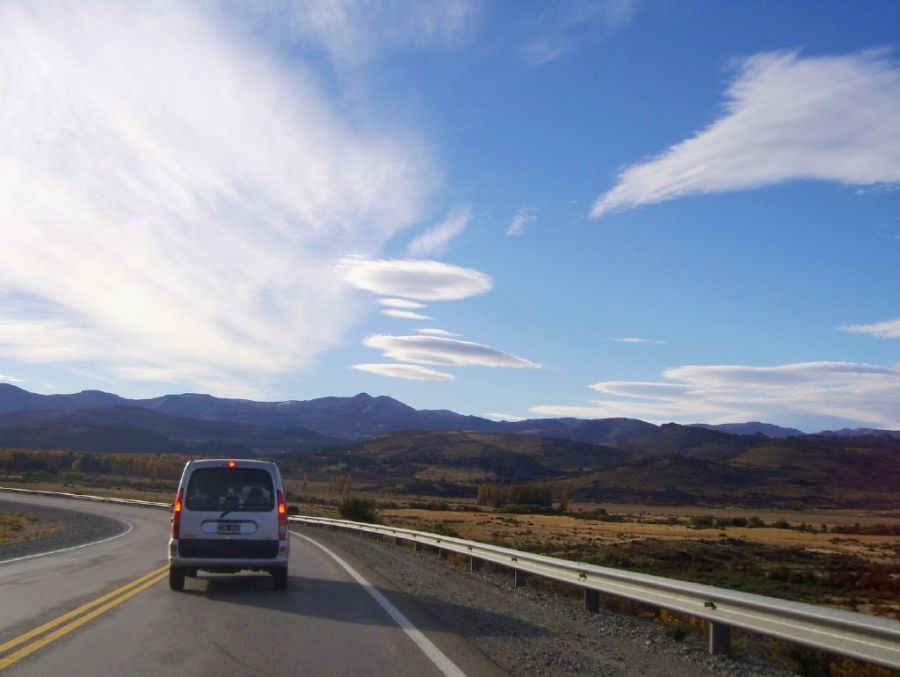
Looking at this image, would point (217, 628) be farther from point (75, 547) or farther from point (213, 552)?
point (75, 547)

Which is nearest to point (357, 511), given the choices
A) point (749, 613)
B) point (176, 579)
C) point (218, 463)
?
point (176, 579)

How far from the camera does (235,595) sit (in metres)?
13.6

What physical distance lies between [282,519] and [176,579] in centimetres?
190

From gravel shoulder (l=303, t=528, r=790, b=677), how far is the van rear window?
295 centimetres

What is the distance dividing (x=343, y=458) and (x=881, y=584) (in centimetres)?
17069

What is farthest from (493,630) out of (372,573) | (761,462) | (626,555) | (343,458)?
(343,458)

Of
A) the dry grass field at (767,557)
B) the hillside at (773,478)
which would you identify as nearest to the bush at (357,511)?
the dry grass field at (767,557)

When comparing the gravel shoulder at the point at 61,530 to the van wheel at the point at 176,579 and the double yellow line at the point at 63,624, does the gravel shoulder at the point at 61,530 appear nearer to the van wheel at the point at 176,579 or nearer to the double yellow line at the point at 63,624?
the double yellow line at the point at 63,624

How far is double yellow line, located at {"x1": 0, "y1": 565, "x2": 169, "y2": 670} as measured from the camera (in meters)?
8.69

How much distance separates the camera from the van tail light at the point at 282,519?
13.6 m

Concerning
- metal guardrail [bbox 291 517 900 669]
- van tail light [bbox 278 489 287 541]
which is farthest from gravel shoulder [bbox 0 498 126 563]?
metal guardrail [bbox 291 517 900 669]

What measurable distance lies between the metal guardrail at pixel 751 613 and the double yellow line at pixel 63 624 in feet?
21.8

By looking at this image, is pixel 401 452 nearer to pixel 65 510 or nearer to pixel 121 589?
pixel 65 510

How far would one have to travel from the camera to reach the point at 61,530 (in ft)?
121
